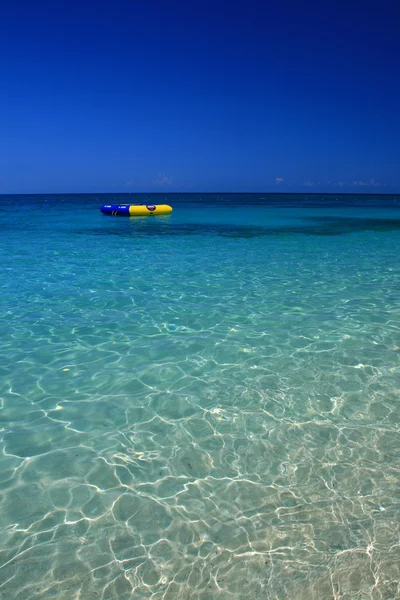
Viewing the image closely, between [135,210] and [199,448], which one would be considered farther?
[135,210]

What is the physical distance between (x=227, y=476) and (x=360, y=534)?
1.12 m

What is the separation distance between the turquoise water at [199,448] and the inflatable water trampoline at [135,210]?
2635 cm

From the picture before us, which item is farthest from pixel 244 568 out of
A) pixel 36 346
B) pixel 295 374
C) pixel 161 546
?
pixel 36 346

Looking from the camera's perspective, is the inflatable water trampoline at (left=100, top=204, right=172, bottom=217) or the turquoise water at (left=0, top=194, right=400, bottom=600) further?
the inflatable water trampoline at (left=100, top=204, right=172, bottom=217)

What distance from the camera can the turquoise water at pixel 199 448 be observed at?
8.62 feet

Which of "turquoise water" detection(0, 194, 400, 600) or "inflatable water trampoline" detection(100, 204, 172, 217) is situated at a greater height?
"inflatable water trampoline" detection(100, 204, 172, 217)

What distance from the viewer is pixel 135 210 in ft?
111

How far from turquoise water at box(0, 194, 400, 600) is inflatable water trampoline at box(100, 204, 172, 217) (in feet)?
86.4

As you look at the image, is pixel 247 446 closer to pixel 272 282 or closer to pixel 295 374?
pixel 295 374

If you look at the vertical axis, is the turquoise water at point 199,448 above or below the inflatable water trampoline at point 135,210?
below

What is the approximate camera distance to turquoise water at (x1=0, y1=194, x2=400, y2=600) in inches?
103

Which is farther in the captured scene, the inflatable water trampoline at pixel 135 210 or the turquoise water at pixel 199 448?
the inflatable water trampoline at pixel 135 210

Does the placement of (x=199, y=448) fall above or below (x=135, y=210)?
below

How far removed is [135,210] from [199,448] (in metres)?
31.9
